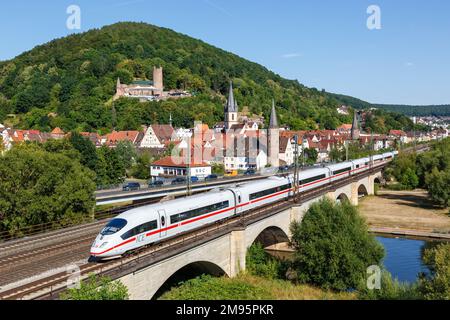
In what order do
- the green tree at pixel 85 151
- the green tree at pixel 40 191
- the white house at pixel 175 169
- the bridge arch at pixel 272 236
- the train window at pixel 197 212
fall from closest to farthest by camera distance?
the train window at pixel 197 212 → the green tree at pixel 40 191 → the bridge arch at pixel 272 236 → the green tree at pixel 85 151 → the white house at pixel 175 169

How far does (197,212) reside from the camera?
28312mm

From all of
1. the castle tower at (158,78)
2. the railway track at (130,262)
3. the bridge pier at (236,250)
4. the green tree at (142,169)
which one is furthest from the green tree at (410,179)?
the castle tower at (158,78)

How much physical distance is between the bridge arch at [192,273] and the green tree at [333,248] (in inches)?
240

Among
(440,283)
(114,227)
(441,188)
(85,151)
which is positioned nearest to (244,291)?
(114,227)

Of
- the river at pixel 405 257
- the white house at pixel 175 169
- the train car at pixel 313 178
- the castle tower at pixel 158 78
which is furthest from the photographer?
the castle tower at pixel 158 78

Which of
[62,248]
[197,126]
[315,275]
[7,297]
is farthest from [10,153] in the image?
[197,126]

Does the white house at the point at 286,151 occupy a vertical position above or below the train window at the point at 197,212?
above

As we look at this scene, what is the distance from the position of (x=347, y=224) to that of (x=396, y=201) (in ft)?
157

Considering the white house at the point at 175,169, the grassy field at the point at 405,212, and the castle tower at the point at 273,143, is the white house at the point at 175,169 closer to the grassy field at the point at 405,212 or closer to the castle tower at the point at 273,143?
the castle tower at the point at 273,143

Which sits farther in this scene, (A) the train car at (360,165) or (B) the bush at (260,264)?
(A) the train car at (360,165)

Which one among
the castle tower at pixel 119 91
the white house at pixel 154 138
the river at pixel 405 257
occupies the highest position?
the castle tower at pixel 119 91

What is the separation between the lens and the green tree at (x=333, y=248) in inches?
1184

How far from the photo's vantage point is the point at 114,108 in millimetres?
154500

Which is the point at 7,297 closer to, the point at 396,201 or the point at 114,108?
the point at 396,201
